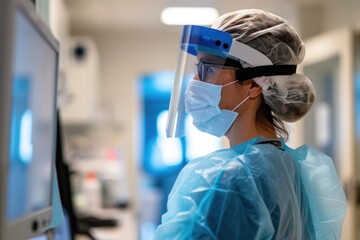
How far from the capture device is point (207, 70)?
1305 mm

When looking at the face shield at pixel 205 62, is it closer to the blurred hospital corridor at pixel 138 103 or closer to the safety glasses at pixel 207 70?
the safety glasses at pixel 207 70

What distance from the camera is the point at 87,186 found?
3.86m

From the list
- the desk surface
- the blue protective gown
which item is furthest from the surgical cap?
the desk surface

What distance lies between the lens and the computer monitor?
2.37ft

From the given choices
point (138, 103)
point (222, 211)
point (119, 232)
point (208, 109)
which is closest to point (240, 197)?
point (222, 211)

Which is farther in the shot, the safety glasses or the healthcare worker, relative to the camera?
the safety glasses

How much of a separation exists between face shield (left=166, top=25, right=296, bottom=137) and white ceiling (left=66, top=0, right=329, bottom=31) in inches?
87.8

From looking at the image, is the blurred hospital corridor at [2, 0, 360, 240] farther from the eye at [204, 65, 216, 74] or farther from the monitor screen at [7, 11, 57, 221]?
the monitor screen at [7, 11, 57, 221]

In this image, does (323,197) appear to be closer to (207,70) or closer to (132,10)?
(207,70)

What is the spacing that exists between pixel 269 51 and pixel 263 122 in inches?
7.5

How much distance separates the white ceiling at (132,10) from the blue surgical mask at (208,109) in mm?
2231

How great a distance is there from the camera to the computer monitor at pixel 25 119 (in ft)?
2.37

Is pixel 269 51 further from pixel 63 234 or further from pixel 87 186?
pixel 87 186

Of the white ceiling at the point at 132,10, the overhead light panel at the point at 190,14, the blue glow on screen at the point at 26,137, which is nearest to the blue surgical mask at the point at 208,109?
the blue glow on screen at the point at 26,137
